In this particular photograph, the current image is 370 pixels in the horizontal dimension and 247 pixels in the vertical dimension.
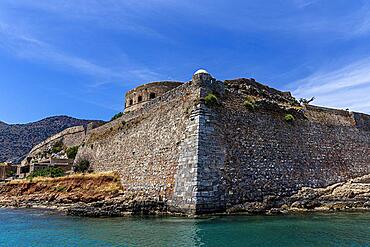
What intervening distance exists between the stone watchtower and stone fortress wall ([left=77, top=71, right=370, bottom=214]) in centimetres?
1063

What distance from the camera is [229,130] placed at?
1880 cm

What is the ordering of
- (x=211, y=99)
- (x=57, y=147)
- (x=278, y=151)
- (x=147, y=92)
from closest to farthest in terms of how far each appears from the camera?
(x=211, y=99) < (x=278, y=151) < (x=147, y=92) < (x=57, y=147)

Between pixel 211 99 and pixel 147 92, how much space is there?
1930cm

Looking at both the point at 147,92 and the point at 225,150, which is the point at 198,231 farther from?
the point at 147,92

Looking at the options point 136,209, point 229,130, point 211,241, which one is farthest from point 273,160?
point 211,241

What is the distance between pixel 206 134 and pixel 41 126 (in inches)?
3168

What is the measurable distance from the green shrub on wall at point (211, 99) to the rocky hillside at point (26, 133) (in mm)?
63196

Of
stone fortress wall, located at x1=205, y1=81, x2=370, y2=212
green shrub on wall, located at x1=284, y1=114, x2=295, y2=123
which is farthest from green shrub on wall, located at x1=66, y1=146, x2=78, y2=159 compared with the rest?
green shrub on wall, located at x1=284, y1=114, x2=295, y2=123

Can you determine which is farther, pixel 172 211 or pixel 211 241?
pixel 172 211

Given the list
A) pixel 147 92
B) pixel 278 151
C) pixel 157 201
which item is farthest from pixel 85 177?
pixel 278 151

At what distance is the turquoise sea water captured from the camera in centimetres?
1145

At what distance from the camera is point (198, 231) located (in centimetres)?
1281

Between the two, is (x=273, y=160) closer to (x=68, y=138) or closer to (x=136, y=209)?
(x=136, y=209)

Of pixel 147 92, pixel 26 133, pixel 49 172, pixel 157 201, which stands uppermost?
pixel 26 133
